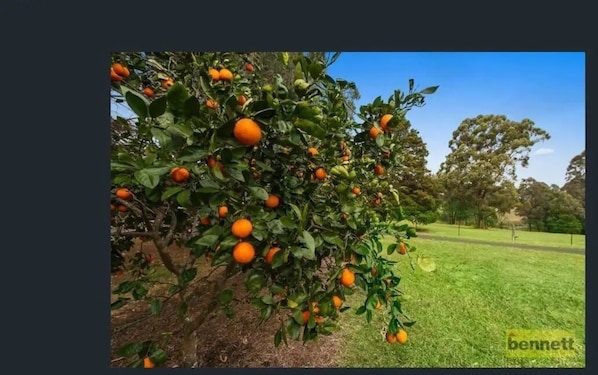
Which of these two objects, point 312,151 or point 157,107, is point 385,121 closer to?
point 312,151

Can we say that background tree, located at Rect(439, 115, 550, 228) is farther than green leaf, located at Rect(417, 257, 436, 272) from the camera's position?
Yes

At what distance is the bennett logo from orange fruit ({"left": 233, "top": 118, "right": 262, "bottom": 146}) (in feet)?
6.07

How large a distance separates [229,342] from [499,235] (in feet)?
13.3

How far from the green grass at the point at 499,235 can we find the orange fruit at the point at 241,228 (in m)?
3.13

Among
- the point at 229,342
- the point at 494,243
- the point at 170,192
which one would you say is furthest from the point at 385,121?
the point at 494,243

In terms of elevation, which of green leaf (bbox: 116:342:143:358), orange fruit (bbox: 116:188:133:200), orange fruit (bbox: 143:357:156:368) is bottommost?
orange fruit (bbox: 143:357:156:368)

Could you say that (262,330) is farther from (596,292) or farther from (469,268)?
(469,268)

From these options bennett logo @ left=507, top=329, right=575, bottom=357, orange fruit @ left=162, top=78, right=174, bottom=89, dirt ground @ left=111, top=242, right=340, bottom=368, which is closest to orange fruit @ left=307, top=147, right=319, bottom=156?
orange fruit @ left=162, top=78, right=174, bottom=89

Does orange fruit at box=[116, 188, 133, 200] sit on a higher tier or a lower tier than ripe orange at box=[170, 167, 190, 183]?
lower

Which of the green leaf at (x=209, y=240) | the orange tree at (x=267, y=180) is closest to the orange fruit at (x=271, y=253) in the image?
the orange tree at (x=267, y=180)

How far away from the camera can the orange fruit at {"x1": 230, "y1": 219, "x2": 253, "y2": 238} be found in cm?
59

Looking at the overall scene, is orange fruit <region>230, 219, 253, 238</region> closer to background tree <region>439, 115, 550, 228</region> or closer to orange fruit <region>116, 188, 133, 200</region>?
orange fruit <region>116, 188, 133, 200</region>

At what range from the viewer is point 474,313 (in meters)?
1.96

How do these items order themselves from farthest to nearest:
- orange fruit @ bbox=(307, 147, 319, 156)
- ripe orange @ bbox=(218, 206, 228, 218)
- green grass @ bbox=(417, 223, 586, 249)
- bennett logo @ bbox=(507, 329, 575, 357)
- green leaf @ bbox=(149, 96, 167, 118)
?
green grass @ bbox=(417, 223, 586, 249) → bennett logo @ bbox=(507, 329, 575, 357) → orange fruit @ bbox=(307, 147, 319, 156) → ripe orange @ bbox=(218, 206, 228, 218) → green leaf @ bbox=(149, 96, 167, 118)
